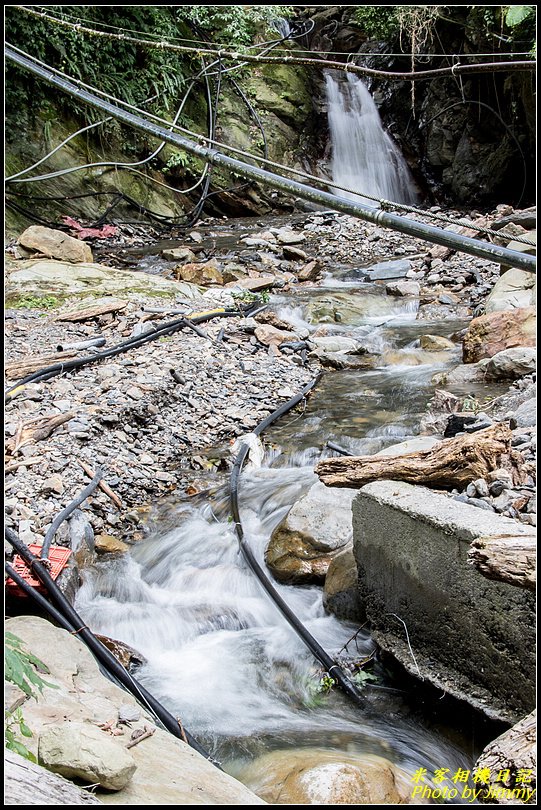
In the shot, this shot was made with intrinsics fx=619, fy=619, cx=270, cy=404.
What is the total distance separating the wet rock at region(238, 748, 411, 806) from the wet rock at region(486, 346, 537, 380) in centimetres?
371

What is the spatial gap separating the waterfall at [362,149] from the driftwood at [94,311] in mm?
9795

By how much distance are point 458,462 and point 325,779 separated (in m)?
1.40

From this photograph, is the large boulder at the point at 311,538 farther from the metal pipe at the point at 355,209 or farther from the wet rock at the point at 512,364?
the wet rock at the point at 512,364

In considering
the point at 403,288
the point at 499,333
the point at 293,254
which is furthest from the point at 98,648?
the point at 293,254

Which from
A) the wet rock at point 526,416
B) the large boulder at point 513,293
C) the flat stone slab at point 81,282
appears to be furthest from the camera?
the flat stone slab at point 81,282

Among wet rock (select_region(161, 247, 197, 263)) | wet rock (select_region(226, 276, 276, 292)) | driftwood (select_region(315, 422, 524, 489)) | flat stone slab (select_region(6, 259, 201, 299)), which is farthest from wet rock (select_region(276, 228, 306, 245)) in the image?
driftwood (select_region(315, 422, 524, 489))

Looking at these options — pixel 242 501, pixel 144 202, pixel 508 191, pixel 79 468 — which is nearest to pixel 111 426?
pixel 79 468

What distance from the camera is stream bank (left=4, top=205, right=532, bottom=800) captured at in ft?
14.1

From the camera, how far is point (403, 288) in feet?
30.0

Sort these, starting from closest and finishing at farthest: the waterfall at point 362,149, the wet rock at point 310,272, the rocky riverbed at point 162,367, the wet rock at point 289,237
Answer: the rocky riverbed at point 162,367 → the wet rock at point 310,272 → the wet rock at point 289,237 → the waterfall at point 362,149

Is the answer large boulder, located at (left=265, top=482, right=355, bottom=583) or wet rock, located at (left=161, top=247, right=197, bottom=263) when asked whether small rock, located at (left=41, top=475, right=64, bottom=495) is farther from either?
wet rock, located at (left=161, top=247, right=197, bottom=263)

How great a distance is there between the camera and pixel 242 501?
441 centimetres

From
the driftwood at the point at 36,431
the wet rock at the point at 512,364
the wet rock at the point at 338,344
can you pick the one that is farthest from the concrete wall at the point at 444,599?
the wet rock at the point at 338,344

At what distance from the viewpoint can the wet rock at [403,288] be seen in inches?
357
